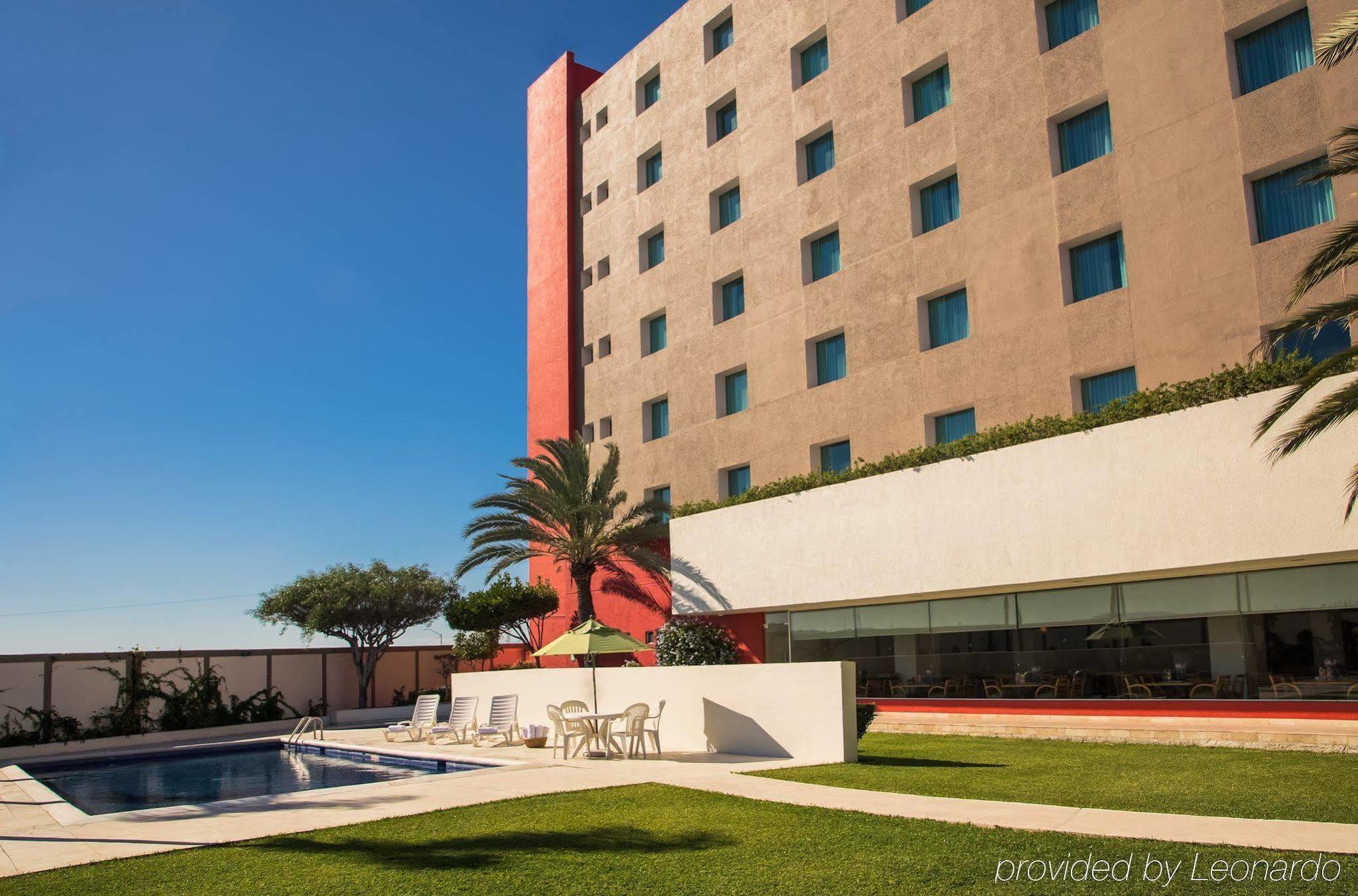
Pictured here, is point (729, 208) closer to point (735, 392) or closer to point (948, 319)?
point (735, 392)

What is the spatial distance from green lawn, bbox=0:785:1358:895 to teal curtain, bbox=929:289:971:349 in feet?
49.0

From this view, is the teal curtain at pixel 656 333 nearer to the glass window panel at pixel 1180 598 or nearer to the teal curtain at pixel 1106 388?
the teal curtain at pixel 1106 388

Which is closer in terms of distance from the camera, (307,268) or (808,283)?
(808,283)

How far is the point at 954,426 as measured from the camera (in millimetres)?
22500

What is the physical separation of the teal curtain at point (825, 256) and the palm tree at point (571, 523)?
8.32 m

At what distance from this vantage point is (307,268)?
104 feet

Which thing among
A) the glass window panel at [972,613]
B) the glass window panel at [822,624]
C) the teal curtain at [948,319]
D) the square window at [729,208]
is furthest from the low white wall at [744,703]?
the square window at [729,208]

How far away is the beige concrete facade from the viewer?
18.0 m

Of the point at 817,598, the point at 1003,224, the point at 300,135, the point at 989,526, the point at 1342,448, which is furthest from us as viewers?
the point at 300,135

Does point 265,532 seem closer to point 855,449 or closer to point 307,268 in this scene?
point 307,268

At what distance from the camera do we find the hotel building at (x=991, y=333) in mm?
16766

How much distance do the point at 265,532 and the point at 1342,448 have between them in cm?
4021

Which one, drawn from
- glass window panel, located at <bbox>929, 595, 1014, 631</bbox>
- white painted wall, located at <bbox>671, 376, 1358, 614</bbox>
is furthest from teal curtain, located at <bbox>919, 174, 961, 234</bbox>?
glass window panel, located at <bbox>929, 595, 1014, 631</bbox>

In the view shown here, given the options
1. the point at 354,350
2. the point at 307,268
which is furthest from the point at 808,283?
the point at 354,350
